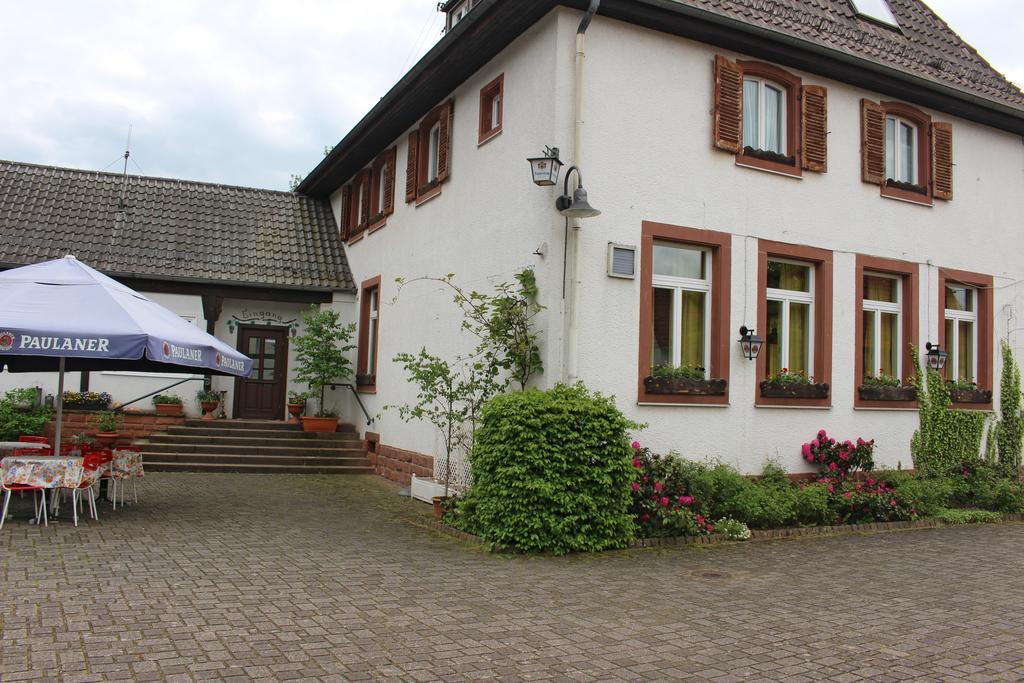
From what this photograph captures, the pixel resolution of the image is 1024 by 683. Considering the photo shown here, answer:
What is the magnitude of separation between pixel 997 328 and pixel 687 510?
694cm

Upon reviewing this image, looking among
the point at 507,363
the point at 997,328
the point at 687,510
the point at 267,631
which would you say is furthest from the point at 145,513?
the point at 997,328

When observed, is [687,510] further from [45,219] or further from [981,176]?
[45,219]

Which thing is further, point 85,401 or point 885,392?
point 85,401

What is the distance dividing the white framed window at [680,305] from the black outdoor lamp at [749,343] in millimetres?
382

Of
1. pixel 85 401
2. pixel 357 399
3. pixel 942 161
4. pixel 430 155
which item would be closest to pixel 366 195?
pixel 430 155

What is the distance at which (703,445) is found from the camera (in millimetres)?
10125

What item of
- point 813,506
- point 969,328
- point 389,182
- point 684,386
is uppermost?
point 389,182

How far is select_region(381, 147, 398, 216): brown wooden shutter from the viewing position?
15.3 m

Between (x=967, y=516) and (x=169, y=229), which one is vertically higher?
(x=169, y=229)

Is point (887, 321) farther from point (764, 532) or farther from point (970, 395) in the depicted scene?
point (764, 532)

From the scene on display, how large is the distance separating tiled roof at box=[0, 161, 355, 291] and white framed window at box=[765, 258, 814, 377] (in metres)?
9.21

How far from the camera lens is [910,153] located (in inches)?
491

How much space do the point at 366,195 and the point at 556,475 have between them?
10.4 meters

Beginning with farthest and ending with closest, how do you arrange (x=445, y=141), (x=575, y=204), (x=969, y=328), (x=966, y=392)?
(x=969, y=328), (x=445, y=141), (x=966, y=392), (x=575, y=204)
